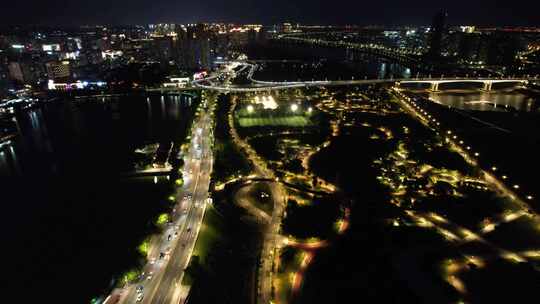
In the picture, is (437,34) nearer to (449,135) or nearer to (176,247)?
(449,135)

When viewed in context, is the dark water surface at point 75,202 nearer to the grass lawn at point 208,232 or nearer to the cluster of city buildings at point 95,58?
the grass lawn at point 208,232

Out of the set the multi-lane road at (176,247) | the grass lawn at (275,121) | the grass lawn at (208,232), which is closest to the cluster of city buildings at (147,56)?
the grass lawn at (275,121)

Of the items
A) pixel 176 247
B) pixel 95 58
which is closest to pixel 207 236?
pixel 176 247

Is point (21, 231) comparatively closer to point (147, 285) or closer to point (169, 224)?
point (169, 224)

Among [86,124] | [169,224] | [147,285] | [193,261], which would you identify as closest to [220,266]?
[193,261]

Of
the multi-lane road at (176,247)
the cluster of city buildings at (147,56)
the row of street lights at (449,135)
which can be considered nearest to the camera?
the multi-lane road at (176,247)

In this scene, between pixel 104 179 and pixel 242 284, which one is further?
pixel 104 179
